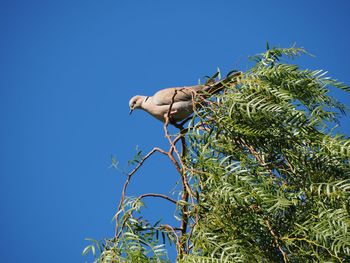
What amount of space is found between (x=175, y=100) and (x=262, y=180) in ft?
5.71

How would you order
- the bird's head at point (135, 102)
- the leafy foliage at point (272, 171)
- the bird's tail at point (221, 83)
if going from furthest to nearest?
the bird's head at point (135, 102), the bird's tail at point (221, 83), the leafy foliage at point (272, 171)

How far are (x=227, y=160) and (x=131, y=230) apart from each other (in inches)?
18.9

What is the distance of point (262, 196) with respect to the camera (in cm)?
240

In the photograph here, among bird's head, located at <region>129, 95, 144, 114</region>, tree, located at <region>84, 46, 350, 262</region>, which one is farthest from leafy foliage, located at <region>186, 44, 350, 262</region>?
bird's head, located at <region>129, 95, 144, 114</region>

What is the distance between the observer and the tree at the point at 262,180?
2.37 metres

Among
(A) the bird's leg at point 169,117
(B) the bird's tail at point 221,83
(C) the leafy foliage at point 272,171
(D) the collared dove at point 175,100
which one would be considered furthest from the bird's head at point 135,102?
(C) the leafy foliage at point 272,171

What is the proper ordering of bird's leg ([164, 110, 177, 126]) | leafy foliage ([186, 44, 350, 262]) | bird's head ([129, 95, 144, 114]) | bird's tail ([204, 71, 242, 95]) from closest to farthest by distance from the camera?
leafy foliage ([186, 44, 350, 262]), bird's tail ([204, 71, 242, 95]), bird's leg ([164, 110, 177, 126]), bird's head ([129, 95, 144, 114])

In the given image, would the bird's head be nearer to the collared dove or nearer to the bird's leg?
the collared dove

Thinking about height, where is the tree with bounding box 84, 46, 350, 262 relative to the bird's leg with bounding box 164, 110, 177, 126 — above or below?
below

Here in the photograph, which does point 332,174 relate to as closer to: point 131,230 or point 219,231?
point 219,231

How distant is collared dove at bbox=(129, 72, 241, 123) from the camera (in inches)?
120

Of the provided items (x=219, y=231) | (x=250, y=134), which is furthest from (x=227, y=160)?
(x=219, y=231)

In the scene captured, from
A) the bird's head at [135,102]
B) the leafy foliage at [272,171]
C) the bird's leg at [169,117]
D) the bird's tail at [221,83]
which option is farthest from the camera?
the bird's head at [135,102]

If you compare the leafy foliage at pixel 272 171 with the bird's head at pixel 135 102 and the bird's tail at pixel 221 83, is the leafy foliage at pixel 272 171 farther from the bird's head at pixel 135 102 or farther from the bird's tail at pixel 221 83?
the bird's head at pixel 135 102
